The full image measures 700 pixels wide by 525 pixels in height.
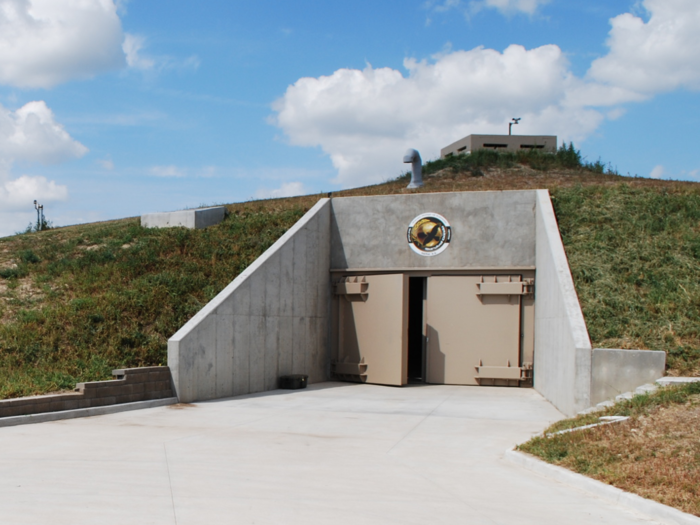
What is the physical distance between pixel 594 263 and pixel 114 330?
9238 mm

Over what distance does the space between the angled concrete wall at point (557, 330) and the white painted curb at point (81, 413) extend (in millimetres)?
6422

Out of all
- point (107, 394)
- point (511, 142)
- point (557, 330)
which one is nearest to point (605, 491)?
point (557, 330)

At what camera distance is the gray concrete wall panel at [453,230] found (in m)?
15.8

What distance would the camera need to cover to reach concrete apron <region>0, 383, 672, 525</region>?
16.9ft

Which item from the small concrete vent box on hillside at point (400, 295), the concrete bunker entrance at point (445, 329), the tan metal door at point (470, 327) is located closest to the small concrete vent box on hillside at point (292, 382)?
the small concrete vent box on hillside at point (400, 295)

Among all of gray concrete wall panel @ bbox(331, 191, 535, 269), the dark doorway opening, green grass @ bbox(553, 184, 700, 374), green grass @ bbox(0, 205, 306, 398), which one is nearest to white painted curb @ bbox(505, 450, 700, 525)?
green grass @ bbox(553, 184, 700, 374)

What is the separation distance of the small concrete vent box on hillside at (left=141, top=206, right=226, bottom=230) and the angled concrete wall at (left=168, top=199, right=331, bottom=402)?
3.59 metres

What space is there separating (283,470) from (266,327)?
7186 millimetres

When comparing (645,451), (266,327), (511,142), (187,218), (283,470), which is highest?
(511,142)

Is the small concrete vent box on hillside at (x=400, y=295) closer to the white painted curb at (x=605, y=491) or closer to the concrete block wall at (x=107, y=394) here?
the concrete block wall at (x=107, y=394)

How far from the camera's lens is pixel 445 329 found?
15719 millimetres

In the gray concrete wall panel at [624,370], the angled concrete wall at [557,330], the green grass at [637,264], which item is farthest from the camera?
the green grass at [637,264]

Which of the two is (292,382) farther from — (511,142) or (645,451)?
(511,142)

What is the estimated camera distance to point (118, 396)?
34.8 ft
